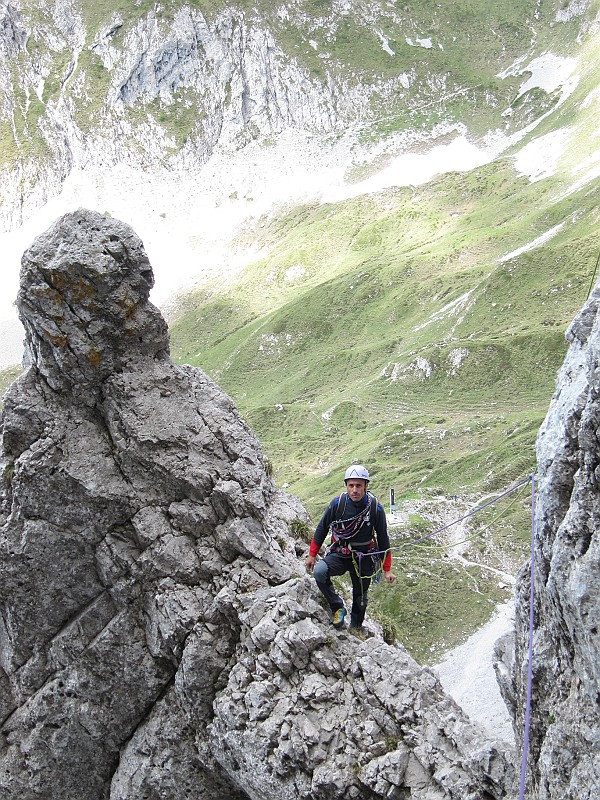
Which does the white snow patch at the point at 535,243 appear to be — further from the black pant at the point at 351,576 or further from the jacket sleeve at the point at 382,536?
the jacket sleeve at the point at 382,536

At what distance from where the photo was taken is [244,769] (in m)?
14.2

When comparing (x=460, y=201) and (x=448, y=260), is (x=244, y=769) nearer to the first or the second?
(x=448, y=260)

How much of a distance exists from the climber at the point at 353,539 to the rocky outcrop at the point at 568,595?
12.6 feet

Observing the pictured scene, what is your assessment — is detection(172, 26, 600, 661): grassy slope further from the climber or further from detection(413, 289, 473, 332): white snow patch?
the climber

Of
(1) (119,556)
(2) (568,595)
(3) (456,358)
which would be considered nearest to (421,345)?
(3) (456,358)

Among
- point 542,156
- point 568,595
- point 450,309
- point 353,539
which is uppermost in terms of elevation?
point 568,595

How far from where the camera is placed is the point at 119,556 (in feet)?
55.9

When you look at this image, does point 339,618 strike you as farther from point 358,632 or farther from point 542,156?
A: point 542,156

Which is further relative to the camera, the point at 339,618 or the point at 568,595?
the point at 339,618

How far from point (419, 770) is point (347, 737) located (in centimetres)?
155

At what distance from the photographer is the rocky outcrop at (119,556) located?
15.8 m

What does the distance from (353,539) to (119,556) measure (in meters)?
6.14

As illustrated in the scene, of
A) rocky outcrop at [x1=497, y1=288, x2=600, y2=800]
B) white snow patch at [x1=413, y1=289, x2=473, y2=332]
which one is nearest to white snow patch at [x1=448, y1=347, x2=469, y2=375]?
white snow patch at [x1=413, y1=289, x2=473, y2=332]

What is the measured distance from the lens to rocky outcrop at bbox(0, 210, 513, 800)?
15836 mm
